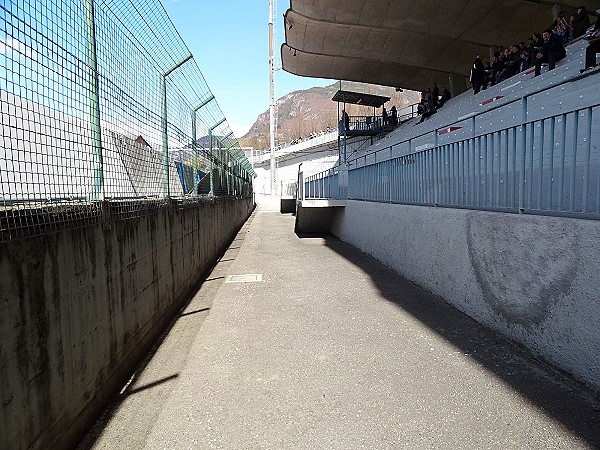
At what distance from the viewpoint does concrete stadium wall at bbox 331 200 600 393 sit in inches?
117

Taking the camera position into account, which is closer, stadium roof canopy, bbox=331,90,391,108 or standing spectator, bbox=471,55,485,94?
standing spectator, bbox=471,55,485,94

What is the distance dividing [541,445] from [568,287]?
Answer: 4.22ft

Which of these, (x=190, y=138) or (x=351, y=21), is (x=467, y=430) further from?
(x=351, y=21)

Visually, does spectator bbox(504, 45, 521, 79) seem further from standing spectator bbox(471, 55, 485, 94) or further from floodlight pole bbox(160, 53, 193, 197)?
floodlight pole bbox(160, 53, 193, 197)

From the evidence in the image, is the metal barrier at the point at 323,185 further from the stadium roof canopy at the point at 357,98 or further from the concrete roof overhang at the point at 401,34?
the stadium roof canopy at the point at 357,98

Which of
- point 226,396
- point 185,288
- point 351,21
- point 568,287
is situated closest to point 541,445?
point 568,287

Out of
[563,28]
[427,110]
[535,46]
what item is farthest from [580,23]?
[427,110]

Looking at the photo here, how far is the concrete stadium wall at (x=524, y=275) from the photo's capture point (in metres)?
2.98

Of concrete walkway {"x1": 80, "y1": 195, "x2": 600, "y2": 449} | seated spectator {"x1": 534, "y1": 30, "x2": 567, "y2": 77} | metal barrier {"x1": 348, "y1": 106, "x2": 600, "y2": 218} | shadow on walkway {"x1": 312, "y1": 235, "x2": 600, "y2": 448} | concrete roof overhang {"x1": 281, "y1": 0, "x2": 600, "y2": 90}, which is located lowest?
concrete walkway {"x1": 80, "y1": 195, "x2": 600, "y2": 449}

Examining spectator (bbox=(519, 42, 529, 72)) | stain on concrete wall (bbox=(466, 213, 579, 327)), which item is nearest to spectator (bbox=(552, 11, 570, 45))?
spectator (bbox=(519, 42, 529, 72))

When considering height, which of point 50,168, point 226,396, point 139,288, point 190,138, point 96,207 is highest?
point 190,138

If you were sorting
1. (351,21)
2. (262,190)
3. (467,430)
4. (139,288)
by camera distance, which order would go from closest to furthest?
(467,430) → (139,288) → (351,21) → (262,190)

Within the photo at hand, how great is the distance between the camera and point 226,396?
3115 mm

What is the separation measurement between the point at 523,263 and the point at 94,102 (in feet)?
13.1
